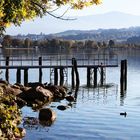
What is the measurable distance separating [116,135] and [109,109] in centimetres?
1394

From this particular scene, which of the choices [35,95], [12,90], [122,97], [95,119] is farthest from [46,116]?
[122,97]

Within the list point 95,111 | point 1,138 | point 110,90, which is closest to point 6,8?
A: point 1,138

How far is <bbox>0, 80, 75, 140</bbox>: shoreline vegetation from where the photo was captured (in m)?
22.4

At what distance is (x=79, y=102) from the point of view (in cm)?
5266

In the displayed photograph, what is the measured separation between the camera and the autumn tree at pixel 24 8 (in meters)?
20.8

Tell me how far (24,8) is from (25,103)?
26.9 metres

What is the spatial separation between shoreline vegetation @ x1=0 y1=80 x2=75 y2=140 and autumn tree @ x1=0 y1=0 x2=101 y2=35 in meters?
3.91

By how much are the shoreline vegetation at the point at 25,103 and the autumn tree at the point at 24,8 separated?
12.8 feet

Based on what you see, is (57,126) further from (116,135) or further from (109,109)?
(109,109)

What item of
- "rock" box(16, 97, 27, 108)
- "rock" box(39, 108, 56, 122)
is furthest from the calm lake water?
"rock" box(16, 97, 27, 108)

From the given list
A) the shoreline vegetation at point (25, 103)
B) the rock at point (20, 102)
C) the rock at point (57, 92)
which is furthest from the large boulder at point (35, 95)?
the rock at point (57, 92)

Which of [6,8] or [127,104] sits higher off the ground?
[6,8]

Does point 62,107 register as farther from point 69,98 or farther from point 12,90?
point 69,98

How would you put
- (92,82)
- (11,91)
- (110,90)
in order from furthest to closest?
(92,82)
(110,90)
(11,91)
